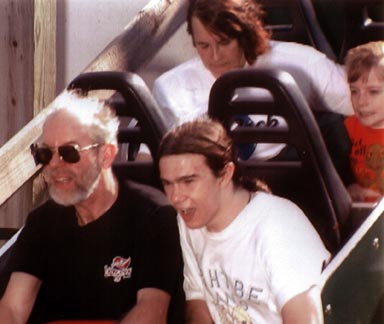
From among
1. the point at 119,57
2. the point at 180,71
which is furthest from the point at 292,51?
the point at 119,57

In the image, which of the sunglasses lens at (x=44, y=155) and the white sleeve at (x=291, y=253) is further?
the sunglasses lens at (x=44, y=155)

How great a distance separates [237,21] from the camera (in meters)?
1.01

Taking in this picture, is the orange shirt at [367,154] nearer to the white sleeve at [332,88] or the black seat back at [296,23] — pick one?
the white sleeve at [332,88]

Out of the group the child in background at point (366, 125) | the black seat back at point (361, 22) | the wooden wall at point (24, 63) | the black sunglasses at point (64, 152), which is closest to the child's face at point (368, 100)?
the child in background at point (366, 125)

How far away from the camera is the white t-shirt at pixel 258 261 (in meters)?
0.88

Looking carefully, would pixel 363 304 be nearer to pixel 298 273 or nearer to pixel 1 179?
pixel 298 273

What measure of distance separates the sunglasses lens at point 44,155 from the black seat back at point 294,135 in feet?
0.73

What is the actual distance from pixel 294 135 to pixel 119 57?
0.32m

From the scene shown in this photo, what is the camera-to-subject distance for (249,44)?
102cm

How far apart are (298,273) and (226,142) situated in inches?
7.0

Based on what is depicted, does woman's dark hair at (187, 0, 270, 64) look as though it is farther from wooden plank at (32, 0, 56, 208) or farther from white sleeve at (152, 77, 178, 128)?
wooden plank at (32, 0, 56, 208)

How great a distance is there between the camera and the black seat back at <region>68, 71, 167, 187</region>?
1018 mm

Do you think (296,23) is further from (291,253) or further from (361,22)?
(291,253)

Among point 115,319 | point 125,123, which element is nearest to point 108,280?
point 115,319
